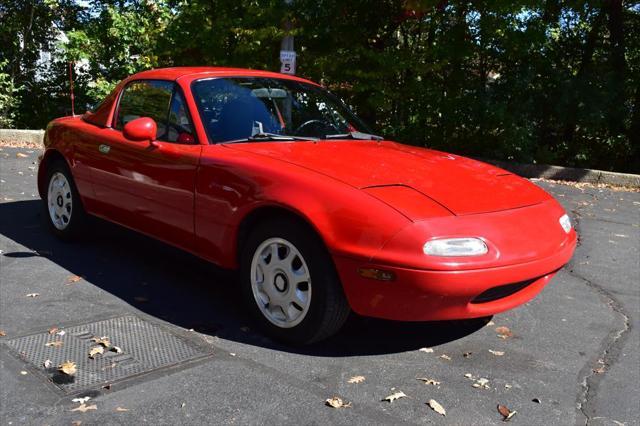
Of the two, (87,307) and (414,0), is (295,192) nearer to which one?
(87,307)

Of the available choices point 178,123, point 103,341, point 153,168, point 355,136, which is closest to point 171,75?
point 178,123

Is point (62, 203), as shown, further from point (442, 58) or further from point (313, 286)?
point (442, 58)

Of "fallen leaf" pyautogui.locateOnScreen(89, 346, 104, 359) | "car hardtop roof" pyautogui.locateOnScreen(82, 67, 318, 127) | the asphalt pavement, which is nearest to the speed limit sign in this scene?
"car hardtop roof" pyautogui.locateOnScreen(82, 67, 318, 127)

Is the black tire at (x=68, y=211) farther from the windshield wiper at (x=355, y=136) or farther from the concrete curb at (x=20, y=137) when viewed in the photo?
the concrete curb at (x=20, y=137)

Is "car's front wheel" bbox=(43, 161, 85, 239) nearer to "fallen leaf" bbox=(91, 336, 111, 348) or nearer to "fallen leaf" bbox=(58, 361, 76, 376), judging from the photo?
"fallen leaf" bbox=(91, 336, 111, 348)

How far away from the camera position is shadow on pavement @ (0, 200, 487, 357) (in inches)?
149

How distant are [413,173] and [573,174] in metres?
8.55

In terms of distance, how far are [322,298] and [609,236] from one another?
4.86 metres

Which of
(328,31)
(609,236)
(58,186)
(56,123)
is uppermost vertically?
(328,31)

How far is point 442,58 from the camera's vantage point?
11.5m

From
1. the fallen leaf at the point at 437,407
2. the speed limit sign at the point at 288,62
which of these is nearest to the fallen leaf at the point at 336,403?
the fallen leaf at the point at 437,407

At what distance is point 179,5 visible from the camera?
1270 cm

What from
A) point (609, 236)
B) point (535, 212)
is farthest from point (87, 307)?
point (609, 236)

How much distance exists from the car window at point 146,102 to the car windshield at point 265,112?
30cm
